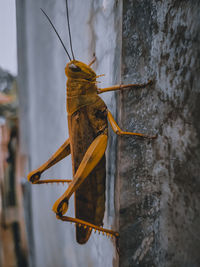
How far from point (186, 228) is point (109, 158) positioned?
403mm

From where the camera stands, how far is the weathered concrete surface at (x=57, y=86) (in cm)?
86

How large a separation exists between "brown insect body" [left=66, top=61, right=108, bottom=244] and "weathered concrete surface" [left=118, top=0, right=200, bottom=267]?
9 cm

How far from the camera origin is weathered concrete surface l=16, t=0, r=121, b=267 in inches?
33.8

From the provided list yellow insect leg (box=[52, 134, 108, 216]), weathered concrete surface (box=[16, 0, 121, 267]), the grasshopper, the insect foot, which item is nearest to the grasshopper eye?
the grasshopper

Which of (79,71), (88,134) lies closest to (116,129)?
(88,134)

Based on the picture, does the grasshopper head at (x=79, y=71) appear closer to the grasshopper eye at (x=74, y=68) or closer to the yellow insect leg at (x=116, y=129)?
the grasshopper eye at (x=74, y=68)

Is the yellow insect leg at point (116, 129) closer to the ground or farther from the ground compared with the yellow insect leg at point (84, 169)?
farther from the ground

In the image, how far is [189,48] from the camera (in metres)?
0.65

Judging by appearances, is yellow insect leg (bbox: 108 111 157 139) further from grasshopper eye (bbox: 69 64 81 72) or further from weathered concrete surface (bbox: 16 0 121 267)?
grasshopper eye (bbox: 69 64 81 72)

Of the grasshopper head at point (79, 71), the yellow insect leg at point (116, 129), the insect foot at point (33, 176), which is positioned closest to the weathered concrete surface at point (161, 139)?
the yellow insect leg at point (116, 129)

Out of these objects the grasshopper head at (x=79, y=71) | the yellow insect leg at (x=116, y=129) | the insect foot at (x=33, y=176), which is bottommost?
the insect foot at (x=33, y=176)

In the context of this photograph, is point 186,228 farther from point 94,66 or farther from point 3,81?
point 3,81

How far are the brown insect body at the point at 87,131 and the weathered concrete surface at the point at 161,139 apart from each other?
92 mm

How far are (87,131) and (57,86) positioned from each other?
891 mm
